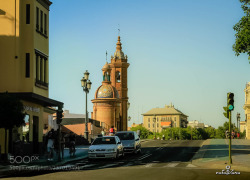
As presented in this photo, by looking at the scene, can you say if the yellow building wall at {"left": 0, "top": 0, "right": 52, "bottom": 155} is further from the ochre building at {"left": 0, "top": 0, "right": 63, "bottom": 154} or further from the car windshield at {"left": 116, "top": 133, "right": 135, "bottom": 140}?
the car windshield at {"left": 116, "top": 133, "right": 135, "bottom": 140}

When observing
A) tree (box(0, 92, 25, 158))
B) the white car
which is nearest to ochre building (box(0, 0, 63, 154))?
tree (box(0, 92, 25, 158))

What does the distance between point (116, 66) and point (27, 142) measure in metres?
81.6

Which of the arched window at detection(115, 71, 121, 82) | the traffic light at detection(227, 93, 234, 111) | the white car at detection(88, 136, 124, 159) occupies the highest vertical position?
the arched window at detection(115, 71, 121, 82)

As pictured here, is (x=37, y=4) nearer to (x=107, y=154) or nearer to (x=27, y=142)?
(x=27, y=142)

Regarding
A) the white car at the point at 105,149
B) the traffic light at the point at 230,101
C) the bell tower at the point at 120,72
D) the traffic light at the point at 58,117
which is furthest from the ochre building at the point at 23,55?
the bell tower at the point at 120,72

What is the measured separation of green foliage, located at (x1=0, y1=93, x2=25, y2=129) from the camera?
2541 centimetres

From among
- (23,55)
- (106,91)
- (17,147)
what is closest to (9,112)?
(17,147)

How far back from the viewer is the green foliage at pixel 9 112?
25406 millimetres

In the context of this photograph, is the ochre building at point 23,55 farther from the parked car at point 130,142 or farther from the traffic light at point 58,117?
the parked car at point 130,142

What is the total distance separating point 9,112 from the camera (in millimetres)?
25484

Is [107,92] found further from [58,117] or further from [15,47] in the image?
[58,117]

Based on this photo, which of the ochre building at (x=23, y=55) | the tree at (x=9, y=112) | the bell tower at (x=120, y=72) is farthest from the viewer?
the bell tower at (x=120, y=72)

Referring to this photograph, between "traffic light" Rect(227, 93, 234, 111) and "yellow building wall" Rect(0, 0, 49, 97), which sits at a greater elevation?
"yellow building wall" Rect(0, 0, 49, 97)

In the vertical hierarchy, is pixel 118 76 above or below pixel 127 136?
above
